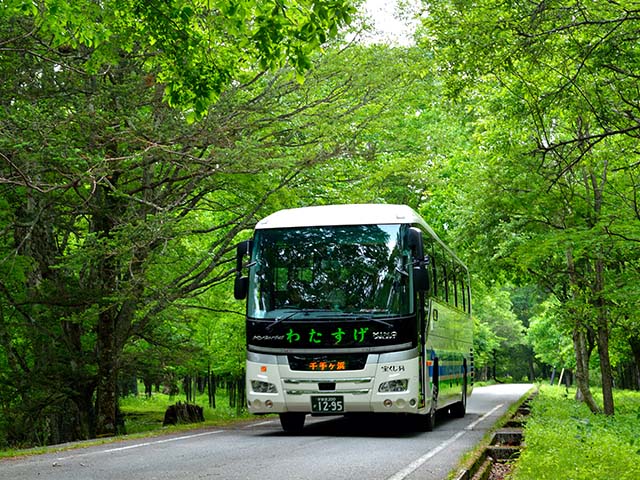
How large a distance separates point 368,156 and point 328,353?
6803 millimetres

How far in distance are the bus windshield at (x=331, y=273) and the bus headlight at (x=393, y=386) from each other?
1101mm

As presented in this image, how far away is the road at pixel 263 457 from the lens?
8454 millimetres

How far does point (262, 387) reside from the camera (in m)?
13.3

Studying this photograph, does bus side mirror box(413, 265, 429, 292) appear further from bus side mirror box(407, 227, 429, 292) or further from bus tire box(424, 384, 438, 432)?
bus tire box(424, 384, 438, 432)

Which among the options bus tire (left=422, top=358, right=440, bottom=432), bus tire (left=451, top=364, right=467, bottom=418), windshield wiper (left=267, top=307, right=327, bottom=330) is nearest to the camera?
windshield wiper (left=267, top=307, right=327, bottom=330)

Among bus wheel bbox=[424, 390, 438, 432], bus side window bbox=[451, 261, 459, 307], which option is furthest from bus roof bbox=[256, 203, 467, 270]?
bus side window bbox=[451, 261, 459, 307]

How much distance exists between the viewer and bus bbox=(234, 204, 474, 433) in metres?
12.9

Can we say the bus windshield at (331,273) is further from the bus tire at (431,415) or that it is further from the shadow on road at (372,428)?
the bus tire at (431,415)

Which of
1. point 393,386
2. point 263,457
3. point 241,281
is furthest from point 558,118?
point 263,457

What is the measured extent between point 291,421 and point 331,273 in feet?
10.1

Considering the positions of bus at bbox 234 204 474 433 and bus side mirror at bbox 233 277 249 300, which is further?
bus side mirror at bbox 233 277 249 300

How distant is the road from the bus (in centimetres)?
73

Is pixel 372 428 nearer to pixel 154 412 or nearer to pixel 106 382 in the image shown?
pixel 106 382

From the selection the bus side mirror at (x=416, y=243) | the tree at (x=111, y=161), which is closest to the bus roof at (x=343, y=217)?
the bus side mirror at (x=416, y=243)
